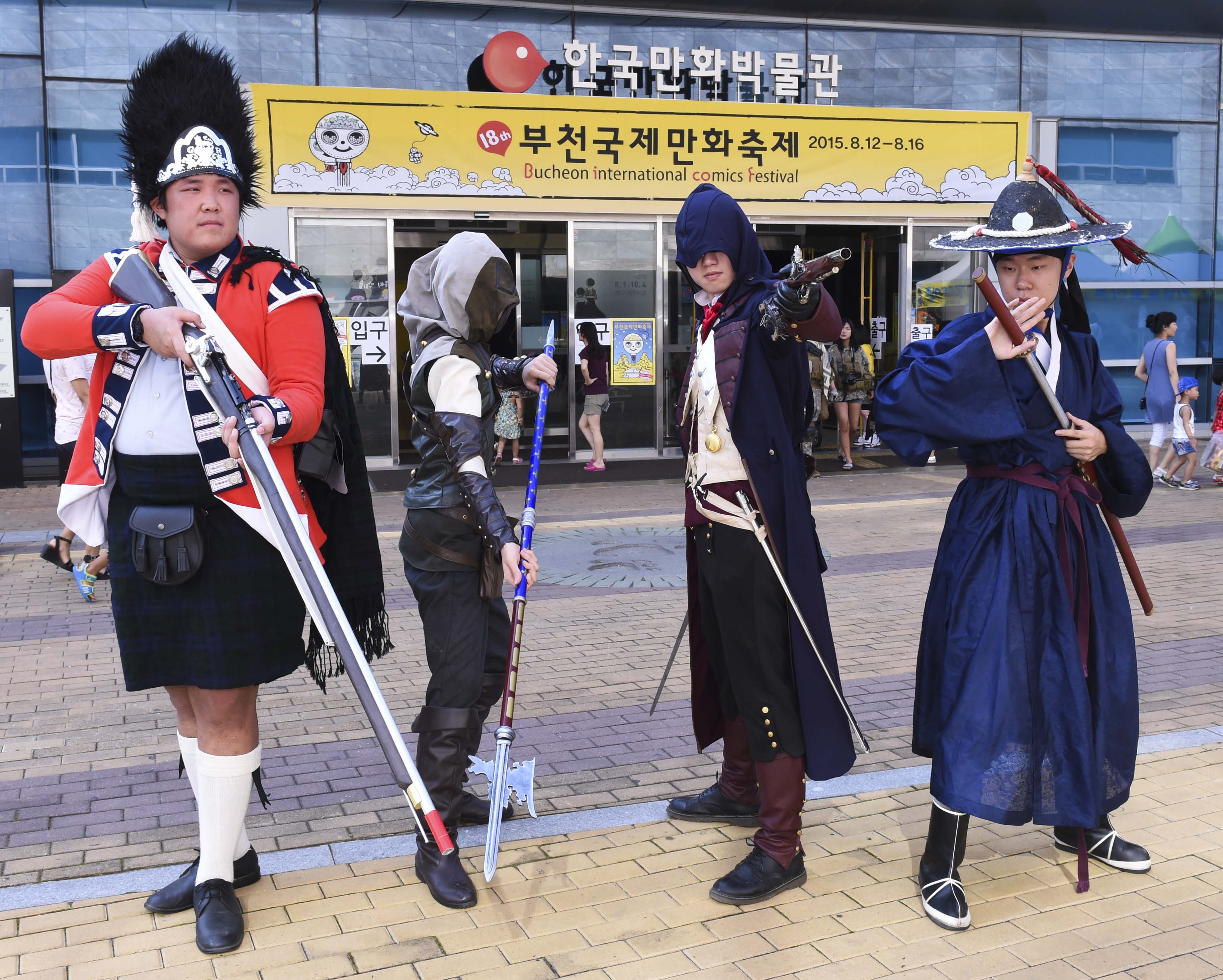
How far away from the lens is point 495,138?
12578 millimetres

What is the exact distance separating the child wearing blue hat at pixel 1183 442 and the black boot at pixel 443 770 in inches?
396

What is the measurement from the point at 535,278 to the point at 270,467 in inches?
445

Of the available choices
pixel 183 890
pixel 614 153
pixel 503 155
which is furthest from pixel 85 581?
pixel 614 153

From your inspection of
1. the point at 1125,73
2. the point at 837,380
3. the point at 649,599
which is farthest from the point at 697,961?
the point at 1125,73

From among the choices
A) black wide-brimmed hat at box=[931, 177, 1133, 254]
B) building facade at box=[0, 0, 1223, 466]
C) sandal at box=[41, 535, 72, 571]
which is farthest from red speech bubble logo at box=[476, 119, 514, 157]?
black wide-brimmed hat at box=[931, 177, 1133, 254]

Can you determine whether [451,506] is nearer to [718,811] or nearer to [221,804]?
[221,804]

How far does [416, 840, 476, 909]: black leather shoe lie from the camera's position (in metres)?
3.27

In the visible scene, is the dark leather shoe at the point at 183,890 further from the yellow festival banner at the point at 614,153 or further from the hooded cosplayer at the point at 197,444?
the yellow festival banner at the point at 614,153

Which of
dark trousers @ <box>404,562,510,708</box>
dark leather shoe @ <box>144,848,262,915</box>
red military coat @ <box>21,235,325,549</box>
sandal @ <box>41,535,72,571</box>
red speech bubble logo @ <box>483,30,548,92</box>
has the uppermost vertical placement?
red speech bubble logo @ <box>483,30,548,92</box>

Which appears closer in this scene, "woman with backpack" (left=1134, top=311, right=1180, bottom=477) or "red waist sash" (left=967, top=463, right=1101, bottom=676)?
"red waist sash" (left=967, top=463, right=1101, bottom=676)

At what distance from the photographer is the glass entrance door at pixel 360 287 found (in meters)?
12.7

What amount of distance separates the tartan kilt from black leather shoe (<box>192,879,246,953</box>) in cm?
56

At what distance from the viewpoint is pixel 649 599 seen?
7.27 meters

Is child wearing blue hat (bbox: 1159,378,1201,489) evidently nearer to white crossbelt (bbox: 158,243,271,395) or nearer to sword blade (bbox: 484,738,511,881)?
sword blade (bbox: 484,738,511,881)
